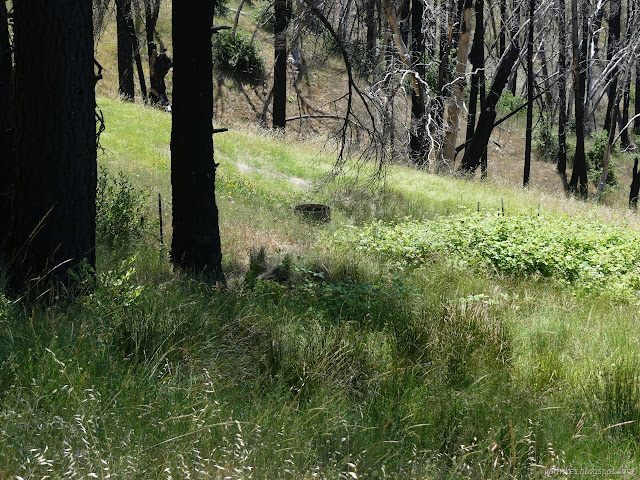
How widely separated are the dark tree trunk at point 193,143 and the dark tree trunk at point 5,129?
5.68 ft

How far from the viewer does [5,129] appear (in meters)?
5.78

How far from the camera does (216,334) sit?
4.23 metres

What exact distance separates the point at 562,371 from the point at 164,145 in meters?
12.8

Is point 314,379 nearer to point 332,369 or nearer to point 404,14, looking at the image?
point 332,369

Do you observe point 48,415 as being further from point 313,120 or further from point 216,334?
point 313,120

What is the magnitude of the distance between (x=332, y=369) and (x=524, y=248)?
212 inches

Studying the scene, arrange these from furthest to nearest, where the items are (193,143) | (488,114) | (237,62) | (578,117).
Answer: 1. (237,62)
2. (578,117)
3. (488,114)
4. (193,143)

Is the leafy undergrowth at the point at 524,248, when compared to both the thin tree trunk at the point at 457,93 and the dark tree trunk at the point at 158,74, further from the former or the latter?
the dark tree trunk at the point at 158,74

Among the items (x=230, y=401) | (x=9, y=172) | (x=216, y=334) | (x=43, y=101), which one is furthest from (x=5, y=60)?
(x=230, y=401)

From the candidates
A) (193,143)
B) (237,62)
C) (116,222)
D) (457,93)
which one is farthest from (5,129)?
(237,62)

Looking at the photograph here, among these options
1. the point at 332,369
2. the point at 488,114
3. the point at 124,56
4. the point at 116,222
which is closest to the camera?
the point at 332,369

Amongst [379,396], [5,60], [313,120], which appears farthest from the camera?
[313,120]

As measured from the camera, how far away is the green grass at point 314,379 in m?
2.79

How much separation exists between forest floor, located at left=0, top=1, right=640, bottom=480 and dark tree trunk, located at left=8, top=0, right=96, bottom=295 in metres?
0.53
